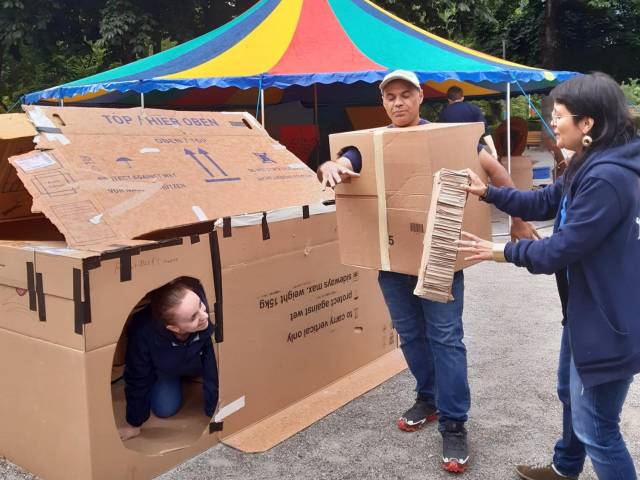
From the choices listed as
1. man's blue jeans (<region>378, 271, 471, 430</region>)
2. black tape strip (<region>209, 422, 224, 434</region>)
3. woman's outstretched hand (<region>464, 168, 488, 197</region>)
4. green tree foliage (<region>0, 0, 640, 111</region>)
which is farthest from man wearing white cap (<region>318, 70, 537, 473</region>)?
green tree foliage (<region>0, 0, 640, 111</region>)

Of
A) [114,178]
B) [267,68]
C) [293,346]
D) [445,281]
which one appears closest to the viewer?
[445,281]

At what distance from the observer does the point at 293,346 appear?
3.06m

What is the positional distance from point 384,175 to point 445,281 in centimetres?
53

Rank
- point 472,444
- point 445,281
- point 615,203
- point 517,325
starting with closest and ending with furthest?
point 615,203 < point 445,281 < point 472,444 < point 517,325

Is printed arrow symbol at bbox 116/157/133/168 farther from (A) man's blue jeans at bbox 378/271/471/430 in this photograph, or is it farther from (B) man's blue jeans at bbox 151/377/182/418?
(A) man's blue jeans at bbox 378/271/471/430

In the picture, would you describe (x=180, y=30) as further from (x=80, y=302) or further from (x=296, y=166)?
(x=80, y=302)

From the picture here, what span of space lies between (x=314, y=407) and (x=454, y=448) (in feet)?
2.65

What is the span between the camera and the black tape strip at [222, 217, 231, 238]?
261 centimetres

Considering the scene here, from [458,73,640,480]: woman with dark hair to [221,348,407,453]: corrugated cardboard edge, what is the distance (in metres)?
1.36

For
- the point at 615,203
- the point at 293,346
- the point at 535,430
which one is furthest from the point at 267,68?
the point at 615,203

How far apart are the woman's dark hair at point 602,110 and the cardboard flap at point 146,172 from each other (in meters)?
1.46

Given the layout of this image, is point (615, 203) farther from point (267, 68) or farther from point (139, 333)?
point (267, 68)

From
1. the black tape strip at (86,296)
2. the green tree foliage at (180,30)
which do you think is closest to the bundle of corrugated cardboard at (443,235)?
the black tape strip at (86,296)

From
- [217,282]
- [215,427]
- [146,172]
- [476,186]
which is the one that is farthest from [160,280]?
[476,186]
